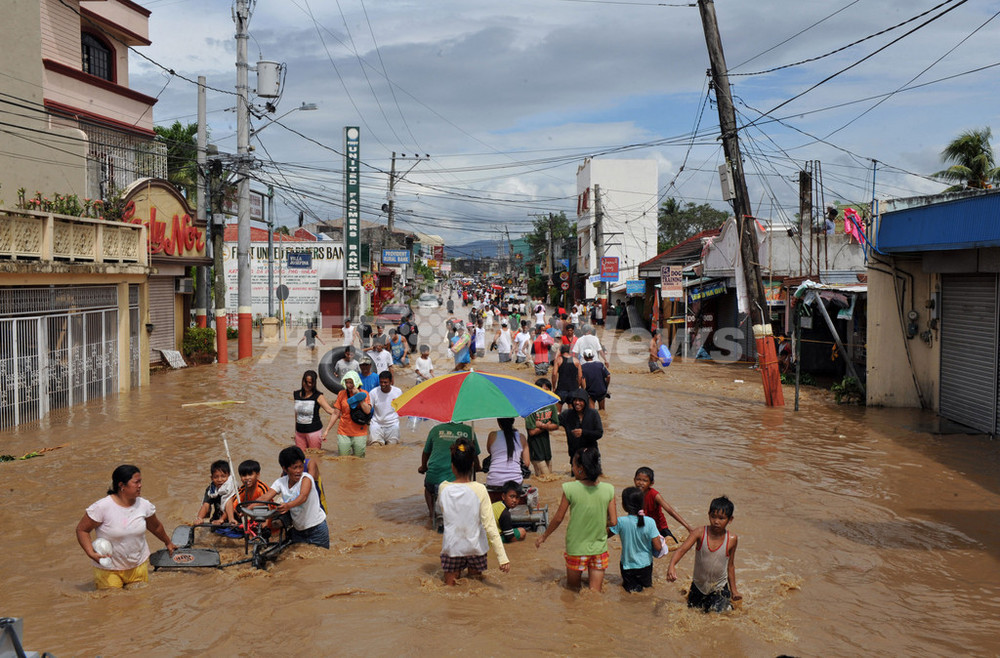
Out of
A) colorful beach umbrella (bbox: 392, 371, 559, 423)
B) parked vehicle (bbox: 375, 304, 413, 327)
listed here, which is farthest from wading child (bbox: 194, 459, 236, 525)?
parked vehicle (bbox: 375, 304, 413, 327)

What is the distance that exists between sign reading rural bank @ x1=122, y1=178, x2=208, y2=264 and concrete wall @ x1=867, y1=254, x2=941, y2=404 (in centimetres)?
1775

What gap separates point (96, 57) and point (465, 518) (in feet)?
83.1

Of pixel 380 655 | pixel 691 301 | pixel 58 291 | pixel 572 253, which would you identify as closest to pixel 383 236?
pixel 572 253

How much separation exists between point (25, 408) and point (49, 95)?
11834 mm

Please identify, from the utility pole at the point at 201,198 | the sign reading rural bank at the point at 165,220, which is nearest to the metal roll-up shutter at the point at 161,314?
the sign reading rural bank at the point at 165,220

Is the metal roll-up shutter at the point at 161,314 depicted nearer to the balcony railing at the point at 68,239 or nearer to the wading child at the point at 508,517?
the balcony railing at the point at 68,239

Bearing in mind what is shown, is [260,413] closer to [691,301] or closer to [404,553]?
[404,553]

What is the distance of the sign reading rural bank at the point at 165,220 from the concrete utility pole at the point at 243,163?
129 cm

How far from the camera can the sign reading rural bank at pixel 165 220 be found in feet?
73.6

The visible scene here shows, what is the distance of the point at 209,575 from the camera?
743 cm

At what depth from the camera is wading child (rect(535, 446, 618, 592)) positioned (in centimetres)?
684

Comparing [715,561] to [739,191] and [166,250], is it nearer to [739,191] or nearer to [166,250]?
[739,191]

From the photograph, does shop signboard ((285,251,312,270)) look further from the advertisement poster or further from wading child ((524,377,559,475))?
wading child ((524,377,559,475))

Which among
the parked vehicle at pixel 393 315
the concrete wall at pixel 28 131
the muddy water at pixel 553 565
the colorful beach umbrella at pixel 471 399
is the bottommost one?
the muddy water at pixel 553 565
